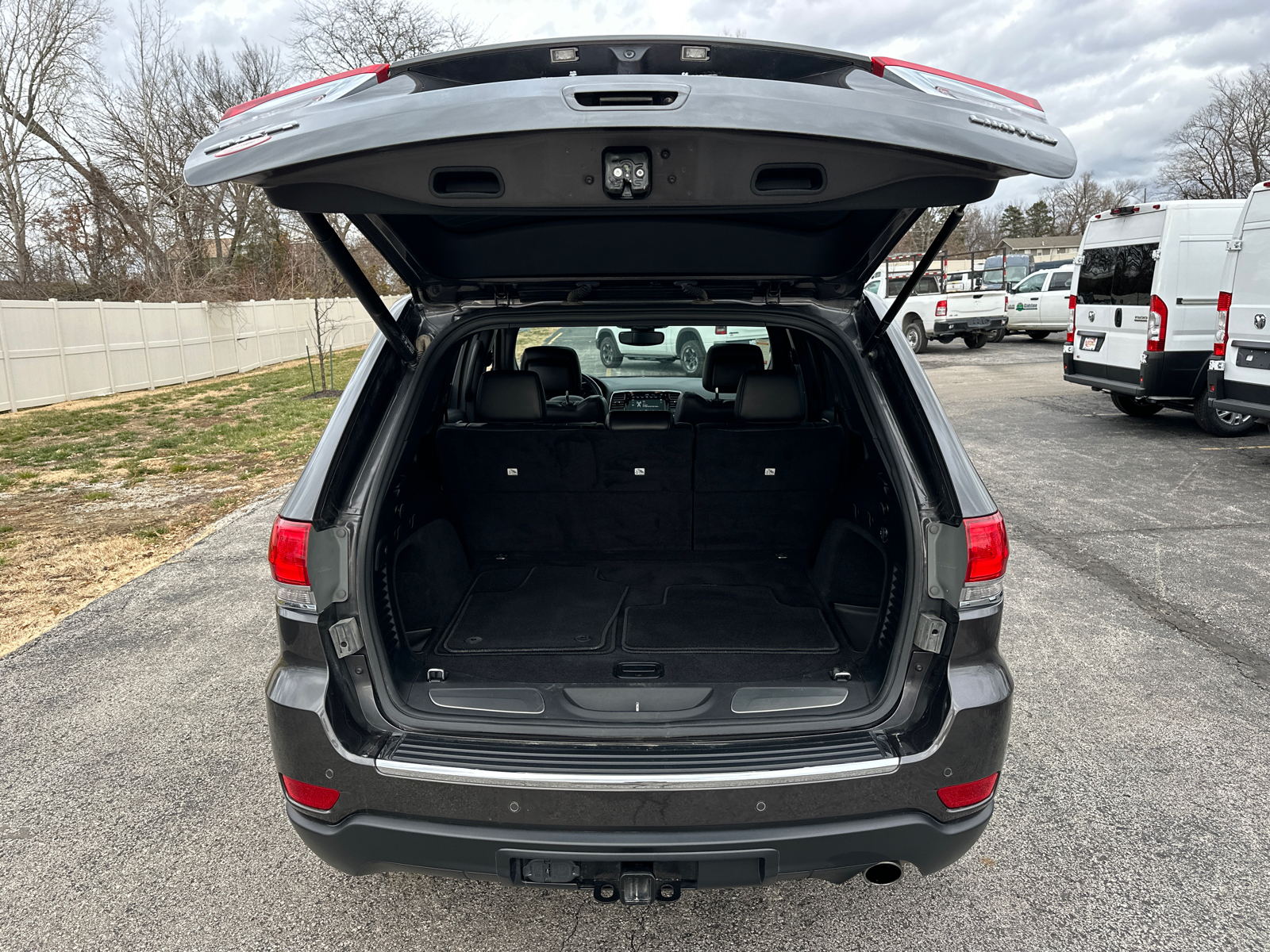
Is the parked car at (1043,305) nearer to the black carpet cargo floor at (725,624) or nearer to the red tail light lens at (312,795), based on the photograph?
the black carpet cargo floor at (725,624)

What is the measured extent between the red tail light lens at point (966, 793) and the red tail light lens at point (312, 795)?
132 cm

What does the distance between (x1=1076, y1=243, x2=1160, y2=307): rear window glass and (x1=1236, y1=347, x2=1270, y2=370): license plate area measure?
1602mm

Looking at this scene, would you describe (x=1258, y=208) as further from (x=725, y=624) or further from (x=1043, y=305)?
(x=1043, y=305)

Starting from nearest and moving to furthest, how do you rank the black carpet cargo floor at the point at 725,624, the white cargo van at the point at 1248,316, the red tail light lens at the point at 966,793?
the red tail light lens at the point at 966,793
the black carpet cargo floor at the point at 725,624
the white cargo van at the point at 1248,316

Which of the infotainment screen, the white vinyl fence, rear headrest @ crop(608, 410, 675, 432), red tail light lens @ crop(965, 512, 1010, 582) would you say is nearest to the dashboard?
the infotainment screen

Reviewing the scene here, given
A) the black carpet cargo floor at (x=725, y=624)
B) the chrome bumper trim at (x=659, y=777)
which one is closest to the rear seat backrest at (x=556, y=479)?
the black carpet cargo floor at (x=725, y=624)

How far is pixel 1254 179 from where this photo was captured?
43.9 metres

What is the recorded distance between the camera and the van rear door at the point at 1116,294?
29.0 feet

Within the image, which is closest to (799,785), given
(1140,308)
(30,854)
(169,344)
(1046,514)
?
(30,854)

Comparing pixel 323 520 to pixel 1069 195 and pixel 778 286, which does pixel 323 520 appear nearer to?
pixel 778 286

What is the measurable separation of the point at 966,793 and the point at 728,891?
2.57ft

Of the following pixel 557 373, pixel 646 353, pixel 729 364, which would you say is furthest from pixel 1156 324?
pixel 557 373

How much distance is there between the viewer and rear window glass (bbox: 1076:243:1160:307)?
28.9 ft

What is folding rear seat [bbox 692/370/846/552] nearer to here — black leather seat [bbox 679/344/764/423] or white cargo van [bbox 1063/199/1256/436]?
black leather seat [bbox 679/344/764/423]
